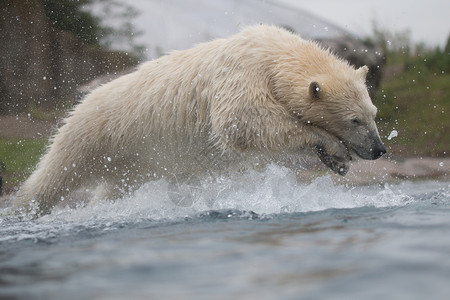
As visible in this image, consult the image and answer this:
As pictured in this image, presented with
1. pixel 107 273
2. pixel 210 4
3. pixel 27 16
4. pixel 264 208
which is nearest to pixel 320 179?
pixel 264 208

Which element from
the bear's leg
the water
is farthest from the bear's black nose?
the bear's leg

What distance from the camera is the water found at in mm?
1910

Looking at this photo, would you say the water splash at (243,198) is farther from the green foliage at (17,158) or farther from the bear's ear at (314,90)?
the green foliage at (17,158)

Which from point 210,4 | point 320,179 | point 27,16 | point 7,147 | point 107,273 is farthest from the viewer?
point 27,16

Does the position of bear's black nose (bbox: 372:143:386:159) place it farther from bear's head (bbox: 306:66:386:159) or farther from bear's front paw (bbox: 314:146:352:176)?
bear's front paw (bbox: 314:146:352:176)

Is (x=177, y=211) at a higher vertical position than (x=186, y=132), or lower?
lower

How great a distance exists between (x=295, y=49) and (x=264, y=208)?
1420 millimetres

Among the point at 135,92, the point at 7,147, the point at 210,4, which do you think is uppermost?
the point at 210,4

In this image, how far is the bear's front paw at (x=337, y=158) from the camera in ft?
16.2

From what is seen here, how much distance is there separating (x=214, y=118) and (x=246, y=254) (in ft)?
8.68

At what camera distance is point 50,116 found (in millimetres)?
11258

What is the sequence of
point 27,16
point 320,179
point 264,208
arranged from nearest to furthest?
point 264,208 < point 320,179 < point 27,16

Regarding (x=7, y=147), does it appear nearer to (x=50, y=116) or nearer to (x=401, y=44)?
(x=50, y=116)

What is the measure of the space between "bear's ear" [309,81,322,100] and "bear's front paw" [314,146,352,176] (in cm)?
40
